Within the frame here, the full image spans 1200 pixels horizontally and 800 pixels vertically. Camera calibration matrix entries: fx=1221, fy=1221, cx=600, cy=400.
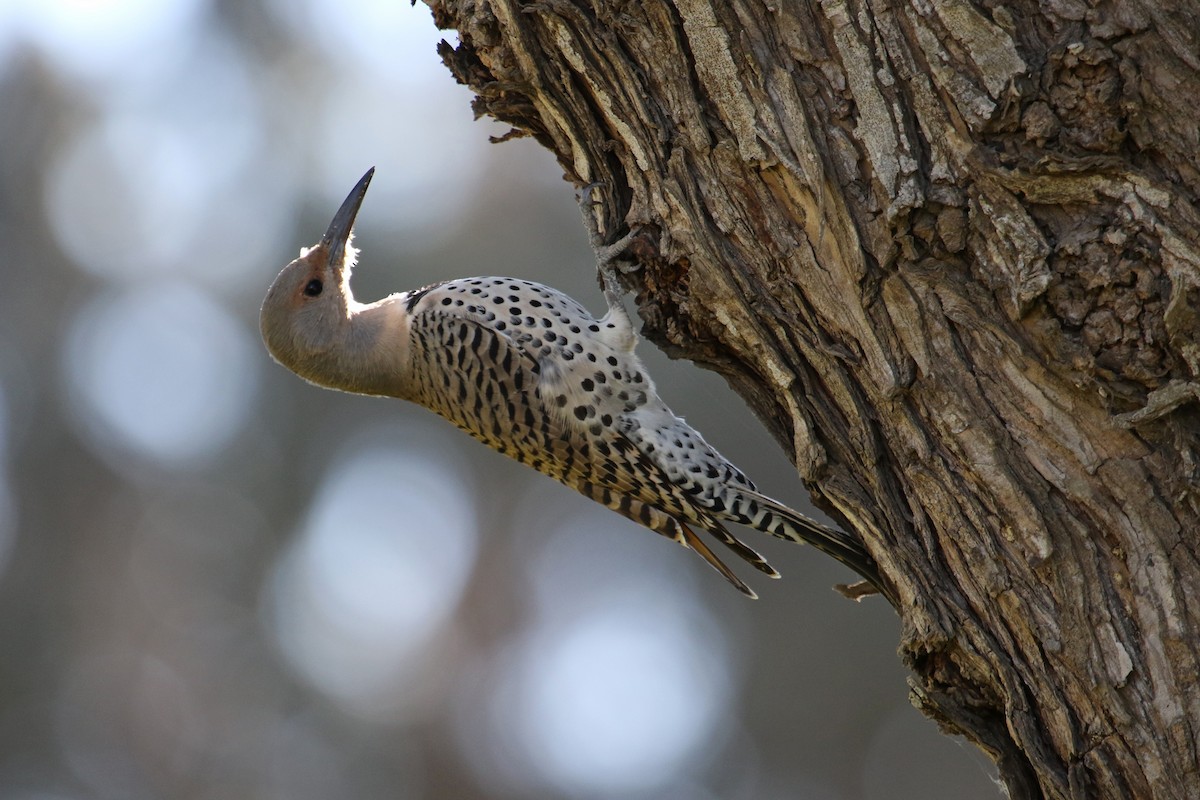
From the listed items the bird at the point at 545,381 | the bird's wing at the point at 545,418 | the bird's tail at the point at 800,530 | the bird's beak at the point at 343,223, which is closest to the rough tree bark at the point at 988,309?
the bird's tail at the point at 800,530

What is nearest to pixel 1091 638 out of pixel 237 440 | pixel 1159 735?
pixel 1159 735

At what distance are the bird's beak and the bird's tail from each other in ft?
6.51

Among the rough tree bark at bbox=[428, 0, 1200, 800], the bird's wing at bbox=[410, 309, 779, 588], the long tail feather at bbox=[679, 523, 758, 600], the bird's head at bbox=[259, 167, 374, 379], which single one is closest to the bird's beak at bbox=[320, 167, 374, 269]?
the bird's head at bbox=[259, 167, 374, 379]

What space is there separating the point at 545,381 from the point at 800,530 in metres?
1.12

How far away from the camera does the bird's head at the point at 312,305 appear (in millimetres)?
4840

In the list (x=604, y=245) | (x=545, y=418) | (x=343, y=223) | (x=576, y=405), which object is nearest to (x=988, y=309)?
(x=604, y=245)

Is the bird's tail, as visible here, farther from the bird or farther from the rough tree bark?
the rough tree bark

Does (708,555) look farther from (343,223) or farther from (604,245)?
(343,223)

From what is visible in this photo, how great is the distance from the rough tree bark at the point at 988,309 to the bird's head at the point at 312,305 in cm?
223

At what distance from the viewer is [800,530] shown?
3.69m

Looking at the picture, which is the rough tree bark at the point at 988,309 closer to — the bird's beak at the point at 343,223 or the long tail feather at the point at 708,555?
the long tail feather at the point at 708,555

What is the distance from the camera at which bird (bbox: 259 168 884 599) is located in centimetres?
419

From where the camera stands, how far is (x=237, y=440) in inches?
569

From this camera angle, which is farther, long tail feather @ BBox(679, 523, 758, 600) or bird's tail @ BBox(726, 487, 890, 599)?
long tail feather @ BBox(679, 523, 758, 600)
